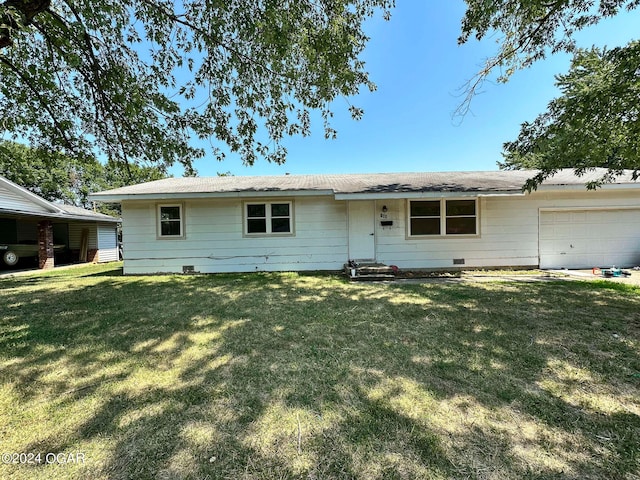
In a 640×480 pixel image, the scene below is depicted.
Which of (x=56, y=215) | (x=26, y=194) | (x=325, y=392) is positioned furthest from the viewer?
(x=56, y=215)

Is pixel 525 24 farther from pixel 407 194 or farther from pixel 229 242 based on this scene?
pixel 229 242

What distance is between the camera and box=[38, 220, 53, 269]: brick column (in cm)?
1188

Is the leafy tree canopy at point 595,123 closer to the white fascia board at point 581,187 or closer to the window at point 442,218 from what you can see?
the white fascia board at point 581,187

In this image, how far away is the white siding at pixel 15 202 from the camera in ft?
34.7

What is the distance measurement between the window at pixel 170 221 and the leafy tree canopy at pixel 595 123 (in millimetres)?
8955

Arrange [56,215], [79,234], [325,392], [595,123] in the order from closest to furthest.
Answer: [325,392], [595,123], [56,215], [79,234]

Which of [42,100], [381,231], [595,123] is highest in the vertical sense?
[42,100]

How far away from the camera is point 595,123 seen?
4547 millimetres

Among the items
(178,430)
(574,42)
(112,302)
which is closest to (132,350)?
(178,430)

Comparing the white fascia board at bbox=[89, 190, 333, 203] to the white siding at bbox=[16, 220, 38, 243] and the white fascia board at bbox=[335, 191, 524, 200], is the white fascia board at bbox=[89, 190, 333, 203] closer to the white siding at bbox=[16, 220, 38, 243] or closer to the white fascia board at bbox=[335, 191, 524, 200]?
the white fascia board at bbox=[335, 191, 524, 200]

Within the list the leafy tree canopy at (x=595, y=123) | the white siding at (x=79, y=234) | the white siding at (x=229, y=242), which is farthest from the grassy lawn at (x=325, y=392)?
the white siding at (x=79, y=234)

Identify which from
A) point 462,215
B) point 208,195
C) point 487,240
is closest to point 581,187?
point 487,240

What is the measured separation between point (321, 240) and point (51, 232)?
40.7 ft

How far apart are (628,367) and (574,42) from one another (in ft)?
22.0
